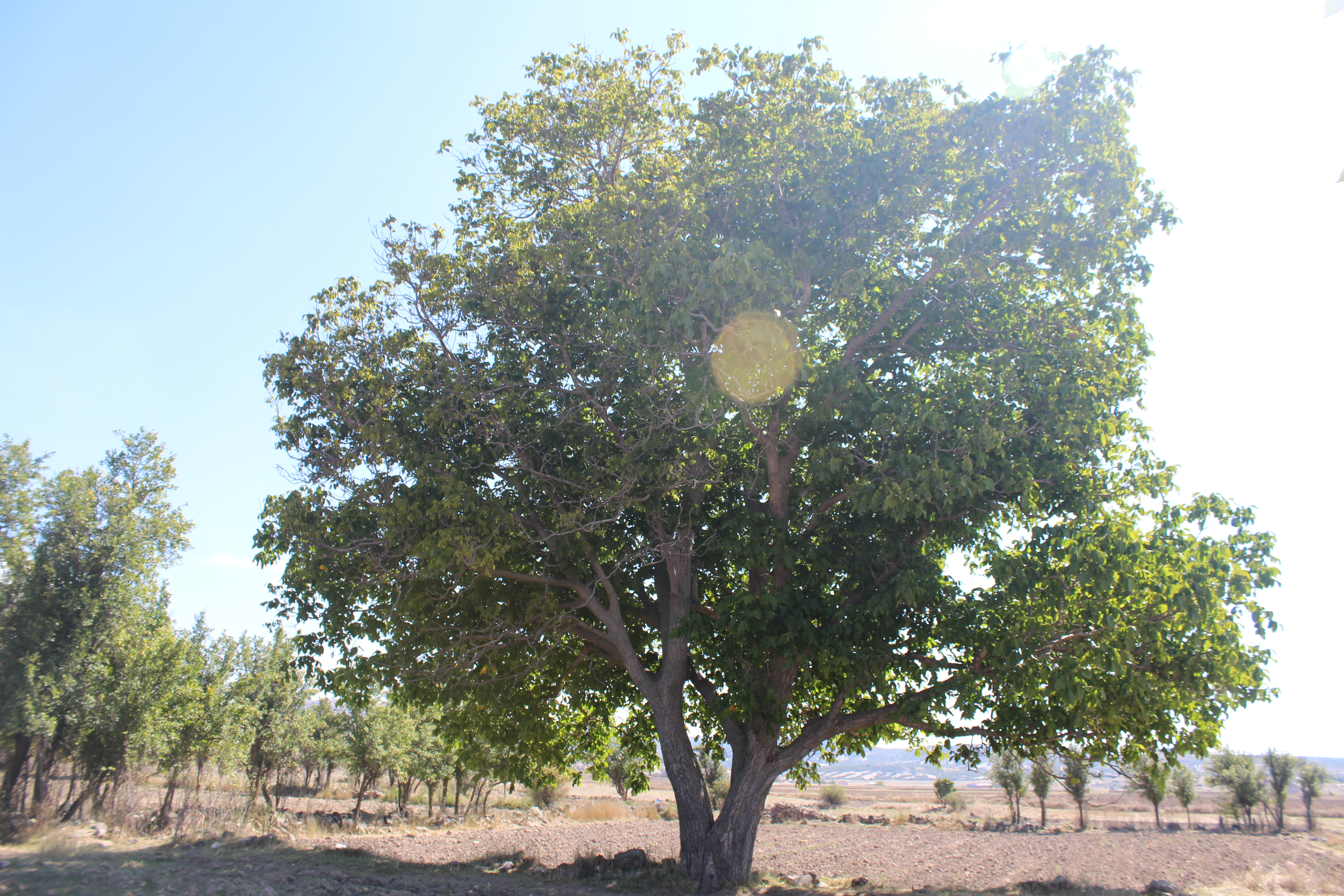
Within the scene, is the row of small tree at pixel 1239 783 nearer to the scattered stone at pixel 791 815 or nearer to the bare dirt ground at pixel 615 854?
the bare dirt ground at pixel 615 854

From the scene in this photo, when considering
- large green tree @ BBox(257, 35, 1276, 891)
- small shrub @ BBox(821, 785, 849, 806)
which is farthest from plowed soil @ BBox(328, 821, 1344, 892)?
small shrub @ BBox(821, 785, 849, 806)

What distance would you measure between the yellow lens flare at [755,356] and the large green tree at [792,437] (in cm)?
5

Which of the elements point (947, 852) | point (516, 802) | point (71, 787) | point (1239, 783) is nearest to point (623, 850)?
point (947, 852)

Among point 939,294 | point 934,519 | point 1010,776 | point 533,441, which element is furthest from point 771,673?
point 1010,776

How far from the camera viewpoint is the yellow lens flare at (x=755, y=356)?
9984 mm

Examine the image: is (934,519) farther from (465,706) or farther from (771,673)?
(465,706)

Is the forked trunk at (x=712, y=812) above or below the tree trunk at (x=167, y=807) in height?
above

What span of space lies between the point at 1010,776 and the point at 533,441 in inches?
1943

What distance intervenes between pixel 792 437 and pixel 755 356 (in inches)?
82.4

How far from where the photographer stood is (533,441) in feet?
37.1

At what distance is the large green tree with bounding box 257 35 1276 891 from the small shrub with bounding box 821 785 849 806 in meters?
59.2

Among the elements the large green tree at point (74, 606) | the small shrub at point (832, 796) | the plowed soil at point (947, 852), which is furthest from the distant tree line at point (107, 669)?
the small shrub at point (832, 796)

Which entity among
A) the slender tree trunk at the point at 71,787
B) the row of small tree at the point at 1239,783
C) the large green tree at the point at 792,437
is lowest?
the row of small tree at the point at 1239,783

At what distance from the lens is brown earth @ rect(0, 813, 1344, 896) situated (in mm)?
11125
